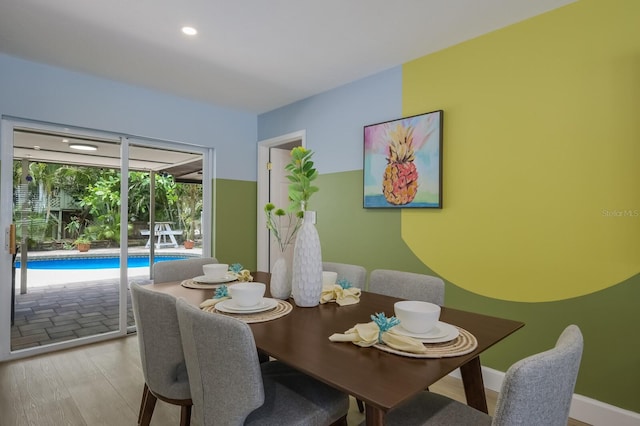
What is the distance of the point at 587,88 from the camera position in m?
2.00

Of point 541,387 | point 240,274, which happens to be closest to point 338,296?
point 240,274

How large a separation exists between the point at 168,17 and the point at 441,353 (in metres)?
2.40

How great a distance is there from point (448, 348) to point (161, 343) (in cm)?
113

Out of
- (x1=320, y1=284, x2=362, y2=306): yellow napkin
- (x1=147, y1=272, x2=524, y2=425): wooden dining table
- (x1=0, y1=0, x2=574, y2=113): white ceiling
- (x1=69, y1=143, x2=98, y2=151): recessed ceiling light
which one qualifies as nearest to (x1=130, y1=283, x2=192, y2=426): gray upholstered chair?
(x1=147, y1=272, x2=524, y2=425): wooden dining table

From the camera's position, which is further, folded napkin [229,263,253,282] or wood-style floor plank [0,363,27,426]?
folded napkin [229,263,253,282]

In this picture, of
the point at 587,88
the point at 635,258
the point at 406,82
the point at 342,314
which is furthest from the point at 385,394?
the point at 406,82

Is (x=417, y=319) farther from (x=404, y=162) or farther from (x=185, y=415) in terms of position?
(x=404, y=162)

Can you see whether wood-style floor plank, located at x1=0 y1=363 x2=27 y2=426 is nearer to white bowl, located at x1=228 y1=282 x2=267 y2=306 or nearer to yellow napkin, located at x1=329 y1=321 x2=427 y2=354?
white bowl, located at x1=228 y1=282 x2=267 y2=306

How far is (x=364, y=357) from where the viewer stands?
1019 millimetres

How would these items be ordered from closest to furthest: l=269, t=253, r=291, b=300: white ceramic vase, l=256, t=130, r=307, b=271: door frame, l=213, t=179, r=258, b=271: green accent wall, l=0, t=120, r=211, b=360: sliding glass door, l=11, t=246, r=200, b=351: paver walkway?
1. l=269, t=253, r=291, b=300: white ceramic vase
2. l=0, t=120, r=211, b=360: sliding glass door
3. l=11, t=246, r=200, b=351: paver walkway
4. l=213, t=179, r=258, b=271: green accent wall
5. l=256, t=130, r=307, b=271: door frame

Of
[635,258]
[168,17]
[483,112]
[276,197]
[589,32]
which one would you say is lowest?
[635,258]

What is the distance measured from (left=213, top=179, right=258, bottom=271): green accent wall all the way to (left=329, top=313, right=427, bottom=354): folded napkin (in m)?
3.03

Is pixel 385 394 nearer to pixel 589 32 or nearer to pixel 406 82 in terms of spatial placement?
pixel 589 32

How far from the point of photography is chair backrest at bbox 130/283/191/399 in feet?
4.67
